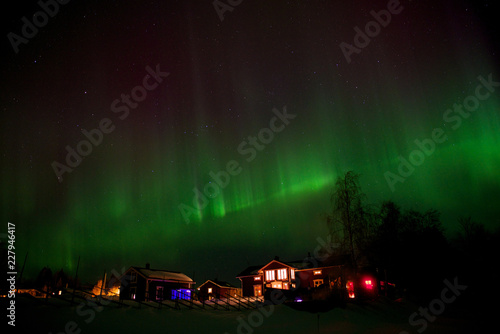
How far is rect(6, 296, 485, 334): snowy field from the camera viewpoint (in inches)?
734

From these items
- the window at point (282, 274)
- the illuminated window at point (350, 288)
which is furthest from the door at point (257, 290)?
the illuminated window at point (350, 288)

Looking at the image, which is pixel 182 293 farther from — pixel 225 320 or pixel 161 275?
pixel 225 320

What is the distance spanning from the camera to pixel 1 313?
16.8m

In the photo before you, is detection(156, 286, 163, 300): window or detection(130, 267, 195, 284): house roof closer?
detection(156, 286, 163, 300): window

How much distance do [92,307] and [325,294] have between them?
21772mm

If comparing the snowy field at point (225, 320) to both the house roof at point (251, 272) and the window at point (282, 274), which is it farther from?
the house roof at point (251, 272)

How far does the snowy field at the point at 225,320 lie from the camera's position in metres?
18.6

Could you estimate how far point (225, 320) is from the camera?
2480 centimetres

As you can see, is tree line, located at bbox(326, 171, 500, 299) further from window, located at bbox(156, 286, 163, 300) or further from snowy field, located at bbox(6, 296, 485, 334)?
window, located at bbox(156, 286, 163, 300)

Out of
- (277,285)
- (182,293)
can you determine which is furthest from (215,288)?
(277,285)

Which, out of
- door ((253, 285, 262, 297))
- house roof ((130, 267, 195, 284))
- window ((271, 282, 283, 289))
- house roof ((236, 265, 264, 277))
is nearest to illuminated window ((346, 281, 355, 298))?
window ((271, 282, 283, 289))

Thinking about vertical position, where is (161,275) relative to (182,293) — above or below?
above

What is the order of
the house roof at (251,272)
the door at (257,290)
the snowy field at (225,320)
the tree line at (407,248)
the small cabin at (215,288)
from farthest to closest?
the small cabin at (215,288) < the house roof at (251,272) < the door at (257,290) < the tree line at (407,248) < the snowy field at (225,320)

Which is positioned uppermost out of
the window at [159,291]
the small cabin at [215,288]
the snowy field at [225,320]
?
the small cabin at [215,288]
